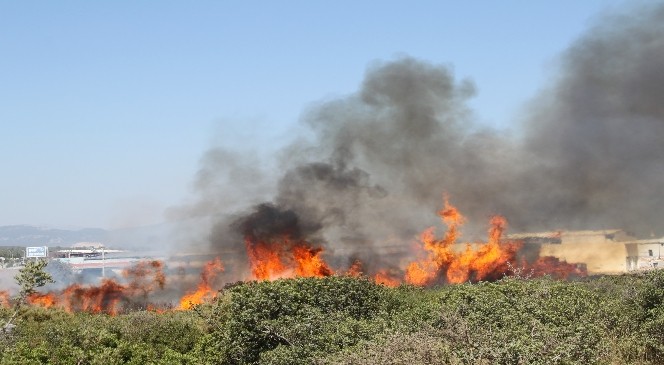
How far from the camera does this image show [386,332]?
1839 cm

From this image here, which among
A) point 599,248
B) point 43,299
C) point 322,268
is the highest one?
point 599,248

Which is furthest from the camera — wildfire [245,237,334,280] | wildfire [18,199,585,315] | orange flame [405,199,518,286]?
orange flame [405,199,518,286]

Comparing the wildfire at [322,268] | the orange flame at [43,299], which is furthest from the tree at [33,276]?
the orange flame at [43,299]

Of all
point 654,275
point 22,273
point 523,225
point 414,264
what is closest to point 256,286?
point 22,273

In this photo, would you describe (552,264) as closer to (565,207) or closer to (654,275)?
(565,207)

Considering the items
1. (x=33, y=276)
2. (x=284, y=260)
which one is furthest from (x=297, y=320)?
(x=284, y=260)

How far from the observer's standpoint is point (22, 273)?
20672 mm

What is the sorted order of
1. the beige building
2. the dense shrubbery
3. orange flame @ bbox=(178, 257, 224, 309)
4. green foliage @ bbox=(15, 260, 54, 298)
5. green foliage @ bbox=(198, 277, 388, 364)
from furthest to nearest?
the beige building → orange flame @ bbox=(178, 257, 224, 309) → green foliage @ bbox=(15, 260, 54, 298) → green foliage @ bbox=(198, 277, 388, 364) → the dense shrubbery

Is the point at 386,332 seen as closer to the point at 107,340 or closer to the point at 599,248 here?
the point at 107,340

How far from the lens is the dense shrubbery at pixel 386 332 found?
16375 millimetres

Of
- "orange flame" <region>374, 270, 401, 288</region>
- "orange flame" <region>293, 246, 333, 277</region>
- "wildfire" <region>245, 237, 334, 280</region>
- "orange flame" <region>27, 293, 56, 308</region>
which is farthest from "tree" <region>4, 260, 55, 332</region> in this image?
"orange flame" <region>374, 270, 401, 288</region>

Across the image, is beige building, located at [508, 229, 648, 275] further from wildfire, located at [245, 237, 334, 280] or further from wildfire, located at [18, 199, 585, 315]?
wildfire, located at [245, 237, 334, 280]

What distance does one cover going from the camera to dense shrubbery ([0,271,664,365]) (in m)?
16.4

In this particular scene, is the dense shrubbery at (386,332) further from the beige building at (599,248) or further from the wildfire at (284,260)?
the beige building at (599,248)
